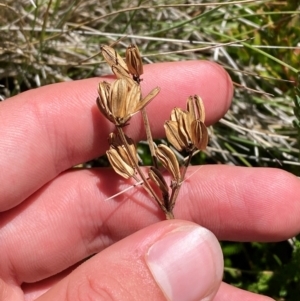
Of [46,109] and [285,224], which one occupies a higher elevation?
[46,109]

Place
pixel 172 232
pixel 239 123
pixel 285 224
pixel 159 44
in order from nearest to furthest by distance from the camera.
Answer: pixel 172 232
pixel 285 224
pixel 239 123
pixel 159 44

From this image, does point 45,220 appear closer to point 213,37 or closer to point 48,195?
point 48,195

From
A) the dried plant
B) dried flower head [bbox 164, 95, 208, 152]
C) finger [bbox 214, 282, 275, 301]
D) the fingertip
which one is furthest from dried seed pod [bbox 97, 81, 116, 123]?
finger [bbox 214, 282, 275, 301]

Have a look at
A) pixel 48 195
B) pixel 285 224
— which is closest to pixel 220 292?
pixel 285 224

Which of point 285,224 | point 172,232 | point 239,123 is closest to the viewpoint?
point 172,232

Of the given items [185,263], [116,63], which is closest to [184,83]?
[116,63]

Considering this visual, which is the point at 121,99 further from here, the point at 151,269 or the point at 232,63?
the point at 232,63

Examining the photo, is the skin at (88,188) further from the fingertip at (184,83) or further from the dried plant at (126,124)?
the dried plant at (126,124)
